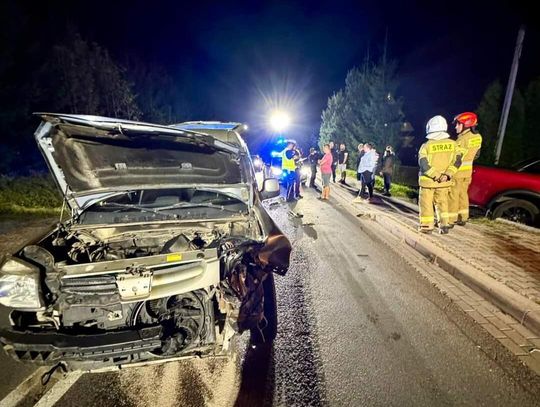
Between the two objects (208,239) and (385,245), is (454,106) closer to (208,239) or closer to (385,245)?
(385,245)

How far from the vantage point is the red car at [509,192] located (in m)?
5.34

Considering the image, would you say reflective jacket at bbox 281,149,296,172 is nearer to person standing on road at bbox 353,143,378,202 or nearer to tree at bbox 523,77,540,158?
person standing on road at bbox 353,143,378,202

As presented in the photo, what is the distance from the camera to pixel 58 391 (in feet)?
7.22

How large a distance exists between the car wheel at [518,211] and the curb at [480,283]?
1873 millimetres

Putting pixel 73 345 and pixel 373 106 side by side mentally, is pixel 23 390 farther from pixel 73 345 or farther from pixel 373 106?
pixel 373 106

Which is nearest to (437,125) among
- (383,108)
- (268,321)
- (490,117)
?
(268,321)

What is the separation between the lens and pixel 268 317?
3064 millimetres

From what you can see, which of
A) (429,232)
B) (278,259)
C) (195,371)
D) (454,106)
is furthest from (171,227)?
(454,106)

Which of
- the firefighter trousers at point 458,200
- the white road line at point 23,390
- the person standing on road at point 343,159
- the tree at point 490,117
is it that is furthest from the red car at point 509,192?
the person standing on road at point 343,159

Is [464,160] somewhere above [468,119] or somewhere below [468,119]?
below

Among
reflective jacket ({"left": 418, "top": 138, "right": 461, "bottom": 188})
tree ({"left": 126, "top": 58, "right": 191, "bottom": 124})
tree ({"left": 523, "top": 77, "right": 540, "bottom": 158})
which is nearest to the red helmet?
reflective jacket ({"left": 418, "top": 138, "right": 461, "bottom": 188})

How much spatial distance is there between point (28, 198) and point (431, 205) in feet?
33.6

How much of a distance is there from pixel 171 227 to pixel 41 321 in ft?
3.92

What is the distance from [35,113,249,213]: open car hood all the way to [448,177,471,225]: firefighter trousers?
4.07m
